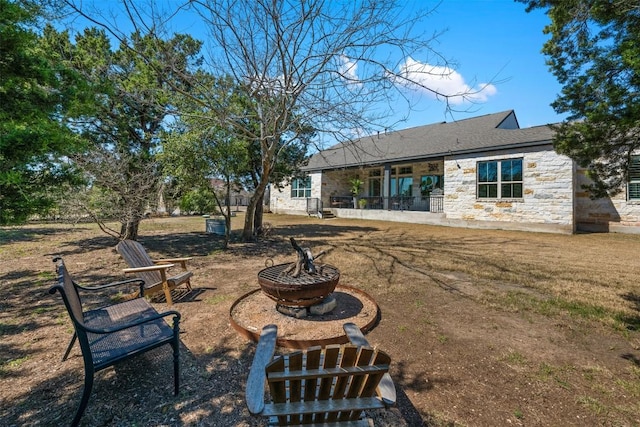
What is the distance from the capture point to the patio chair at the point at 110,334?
2.06 m

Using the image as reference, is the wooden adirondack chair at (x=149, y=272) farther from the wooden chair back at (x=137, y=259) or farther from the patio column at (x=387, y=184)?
the patio column at (x=387, y=184)

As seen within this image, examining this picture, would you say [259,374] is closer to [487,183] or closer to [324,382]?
[324,382]

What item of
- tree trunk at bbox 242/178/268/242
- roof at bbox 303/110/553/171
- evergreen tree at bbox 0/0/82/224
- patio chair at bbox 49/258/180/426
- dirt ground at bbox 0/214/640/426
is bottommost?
dirt ground at bbox 0/214/640/426

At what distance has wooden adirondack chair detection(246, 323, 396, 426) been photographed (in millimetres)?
1513

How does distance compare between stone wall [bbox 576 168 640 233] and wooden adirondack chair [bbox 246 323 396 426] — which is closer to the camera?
wooden adirondack chair [bbox 246 323 396 426]

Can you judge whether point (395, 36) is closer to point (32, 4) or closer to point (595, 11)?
point (595, 11)

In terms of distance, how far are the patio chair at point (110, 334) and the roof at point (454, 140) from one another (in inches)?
392

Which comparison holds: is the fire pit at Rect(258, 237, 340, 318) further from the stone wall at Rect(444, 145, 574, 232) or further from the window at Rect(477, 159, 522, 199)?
the window at Rect(477, 159, 522, 199)

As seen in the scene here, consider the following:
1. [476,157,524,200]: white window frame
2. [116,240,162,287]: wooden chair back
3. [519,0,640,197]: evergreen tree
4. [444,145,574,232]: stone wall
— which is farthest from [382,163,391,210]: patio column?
[116,240,162,287]: wooden chair back

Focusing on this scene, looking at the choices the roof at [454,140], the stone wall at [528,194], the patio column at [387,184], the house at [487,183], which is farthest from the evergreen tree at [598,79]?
the patio column at [387,184]

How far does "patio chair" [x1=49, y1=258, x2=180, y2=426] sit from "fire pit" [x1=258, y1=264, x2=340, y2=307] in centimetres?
130

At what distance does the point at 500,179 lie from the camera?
1396cm

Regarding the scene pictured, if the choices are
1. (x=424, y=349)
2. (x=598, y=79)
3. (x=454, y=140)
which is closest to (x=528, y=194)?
(x=454, y=140)

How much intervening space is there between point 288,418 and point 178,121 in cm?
872
